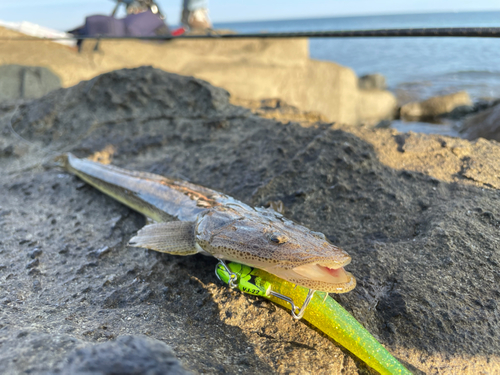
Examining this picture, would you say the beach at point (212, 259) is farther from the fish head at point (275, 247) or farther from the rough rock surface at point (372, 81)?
the rough rock surface at point (372, 81)

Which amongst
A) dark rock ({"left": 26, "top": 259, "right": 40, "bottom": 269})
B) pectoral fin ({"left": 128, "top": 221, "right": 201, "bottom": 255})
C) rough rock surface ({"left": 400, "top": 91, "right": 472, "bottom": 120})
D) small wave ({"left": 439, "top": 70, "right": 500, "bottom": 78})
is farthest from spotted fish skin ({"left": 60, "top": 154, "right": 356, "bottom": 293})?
small wave ({"left": 439, "top": 70, "right": 500, "bottom": 78})

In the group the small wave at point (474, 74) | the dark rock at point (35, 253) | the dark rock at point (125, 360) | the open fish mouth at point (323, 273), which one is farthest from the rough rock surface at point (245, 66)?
the small wave at point (474, 74)

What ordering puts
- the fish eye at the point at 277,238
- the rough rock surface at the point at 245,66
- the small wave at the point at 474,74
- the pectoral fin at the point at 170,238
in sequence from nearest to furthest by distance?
1. the fish eye at the point at 277,238
2. the pectoral fin at the point at 170,238
3. the rough rock surface at the point at 245,66
4. the small wave at the point at 474,74

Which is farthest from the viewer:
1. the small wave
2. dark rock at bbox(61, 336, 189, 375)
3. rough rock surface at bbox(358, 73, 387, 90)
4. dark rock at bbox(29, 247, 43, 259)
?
the small wave

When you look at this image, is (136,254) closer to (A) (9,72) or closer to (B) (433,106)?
(A) (9,72)

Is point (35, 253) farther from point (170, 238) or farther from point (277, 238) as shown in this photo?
point (277, 238)

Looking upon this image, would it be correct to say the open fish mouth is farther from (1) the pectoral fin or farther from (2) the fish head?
(1) the pectoral fin
